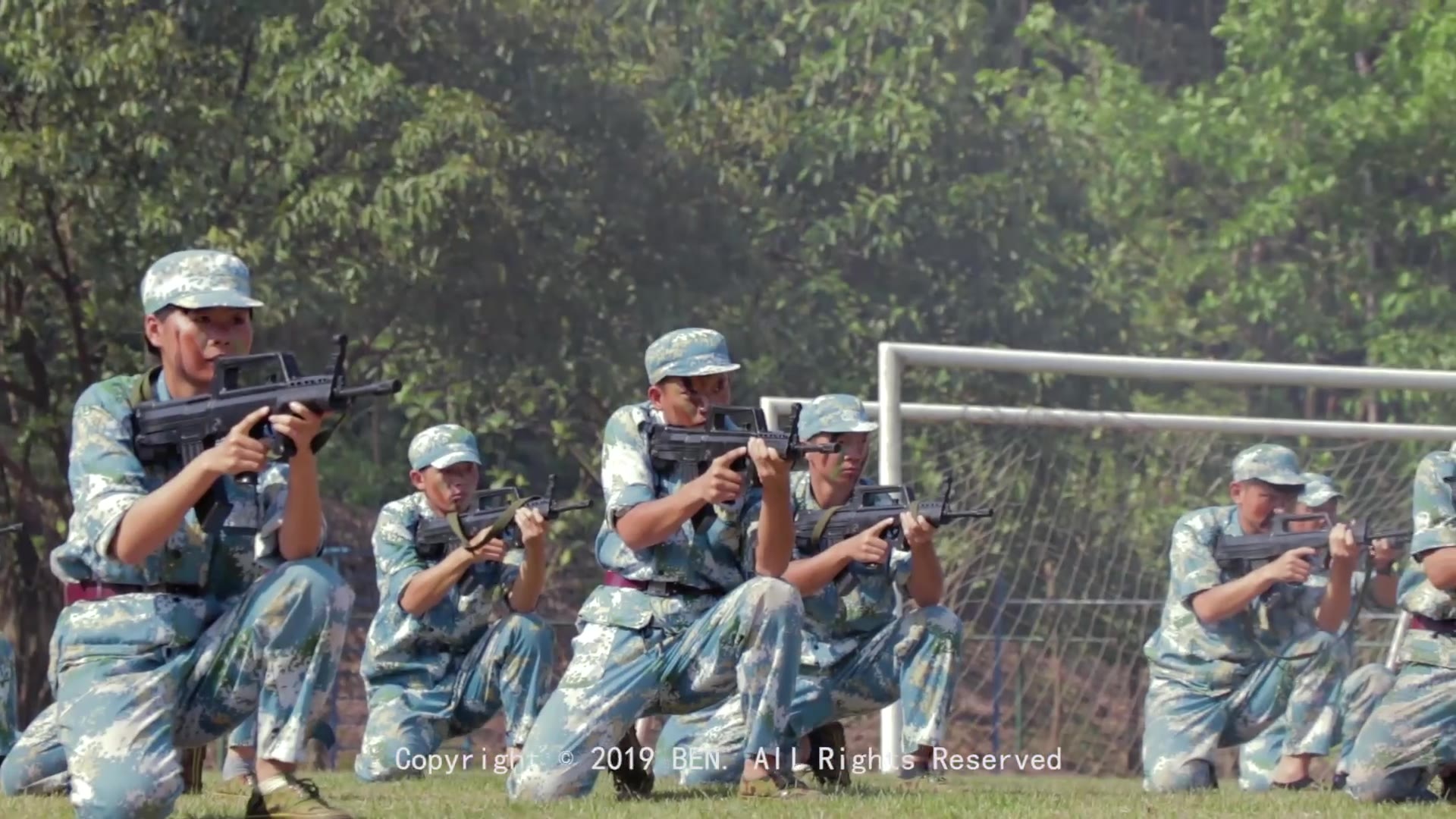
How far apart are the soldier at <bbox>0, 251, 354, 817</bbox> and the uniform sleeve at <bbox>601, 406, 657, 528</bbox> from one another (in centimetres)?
158

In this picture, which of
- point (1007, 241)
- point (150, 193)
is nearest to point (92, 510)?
point (150, 193)

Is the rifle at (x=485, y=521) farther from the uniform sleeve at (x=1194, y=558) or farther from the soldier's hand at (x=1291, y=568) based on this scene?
the soldier's hand at (x=1291, y=568)

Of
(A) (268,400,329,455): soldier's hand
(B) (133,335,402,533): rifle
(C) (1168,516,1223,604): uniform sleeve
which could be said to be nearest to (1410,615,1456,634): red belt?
(C) (1168,516,1223,604): uniform sleeve

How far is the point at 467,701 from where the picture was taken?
12477 mm

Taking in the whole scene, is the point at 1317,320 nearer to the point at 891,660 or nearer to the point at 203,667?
the point at 891,660

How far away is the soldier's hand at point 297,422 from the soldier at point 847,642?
144 inches

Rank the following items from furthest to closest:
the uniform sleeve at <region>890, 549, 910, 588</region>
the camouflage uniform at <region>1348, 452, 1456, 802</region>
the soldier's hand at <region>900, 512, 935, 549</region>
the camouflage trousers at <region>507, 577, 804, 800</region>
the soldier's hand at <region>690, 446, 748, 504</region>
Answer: the uniform sleeve at <region>890, 549, 910, 588</region>
the soldier's hand at <region>900, 512, 935, 549</region>
the camouflage uniform at <region>1348, 452, 1456, 802</region>
the camouflage trousers at <region>507, 577, 804, 800</region>
the soldier's hand at <region>690, 446, 748, 504</region>

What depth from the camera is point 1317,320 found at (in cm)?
2744

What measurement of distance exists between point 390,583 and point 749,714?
3584mm

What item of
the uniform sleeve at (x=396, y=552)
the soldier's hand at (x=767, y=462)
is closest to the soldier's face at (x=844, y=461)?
the uniform sleeve at (x=396, y=552)

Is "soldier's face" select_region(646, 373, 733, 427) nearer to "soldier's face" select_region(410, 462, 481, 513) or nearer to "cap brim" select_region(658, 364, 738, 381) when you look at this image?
"cap brim" select_region(658, 364, 738, 381)

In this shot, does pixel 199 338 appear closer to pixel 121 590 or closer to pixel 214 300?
pixel 214 300

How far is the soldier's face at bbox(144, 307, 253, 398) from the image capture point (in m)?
7.79

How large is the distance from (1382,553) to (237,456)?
7710 millimetres
